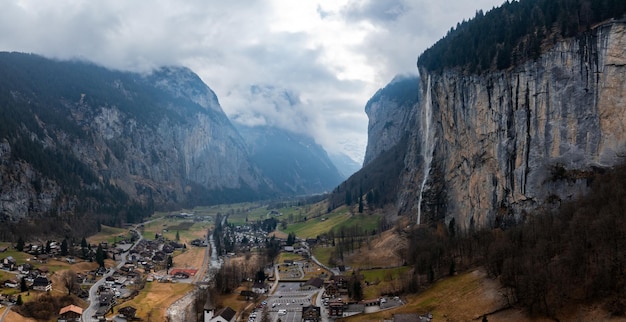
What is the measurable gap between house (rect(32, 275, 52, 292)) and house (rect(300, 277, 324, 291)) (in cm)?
4585

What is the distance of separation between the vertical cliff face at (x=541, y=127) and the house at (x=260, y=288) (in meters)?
44.4

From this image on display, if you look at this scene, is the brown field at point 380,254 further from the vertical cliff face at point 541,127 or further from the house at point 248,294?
the house at point 248,294

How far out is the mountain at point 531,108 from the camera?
276 feet

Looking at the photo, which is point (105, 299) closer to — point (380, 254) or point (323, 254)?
point (380, 254)

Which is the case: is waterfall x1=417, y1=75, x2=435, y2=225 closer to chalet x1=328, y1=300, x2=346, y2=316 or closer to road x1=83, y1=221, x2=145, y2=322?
chalet x1=328, y1=300, x2=346, y2=316

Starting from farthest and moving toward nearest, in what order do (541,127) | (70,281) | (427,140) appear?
(427,140), (70,281), (541,127)

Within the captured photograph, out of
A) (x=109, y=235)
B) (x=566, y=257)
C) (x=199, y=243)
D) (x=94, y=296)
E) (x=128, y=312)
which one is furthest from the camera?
(x=109, y=235)

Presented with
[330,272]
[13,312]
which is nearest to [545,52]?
[330,272]

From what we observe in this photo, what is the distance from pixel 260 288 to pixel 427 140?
71277 millimetres

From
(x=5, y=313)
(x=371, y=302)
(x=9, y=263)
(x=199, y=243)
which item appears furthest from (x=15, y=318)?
(x=199, y=243)

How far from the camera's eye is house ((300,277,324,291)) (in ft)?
322

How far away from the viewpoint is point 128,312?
8269cm

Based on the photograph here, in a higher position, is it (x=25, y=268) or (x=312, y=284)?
(x=25, y=268)

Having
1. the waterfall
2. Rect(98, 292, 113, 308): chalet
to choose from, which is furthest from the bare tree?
the waterfall
